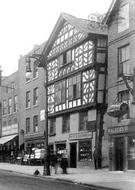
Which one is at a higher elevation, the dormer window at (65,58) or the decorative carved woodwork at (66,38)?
the decorative carved woodwork at (66,38)

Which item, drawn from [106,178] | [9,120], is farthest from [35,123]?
[106,178]

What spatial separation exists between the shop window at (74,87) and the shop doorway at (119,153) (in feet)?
22.0

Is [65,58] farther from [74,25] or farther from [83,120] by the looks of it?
[83,120]

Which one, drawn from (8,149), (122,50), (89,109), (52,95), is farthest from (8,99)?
(122,50)

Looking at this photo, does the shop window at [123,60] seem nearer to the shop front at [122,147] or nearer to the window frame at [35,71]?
the shop front at [122,147]

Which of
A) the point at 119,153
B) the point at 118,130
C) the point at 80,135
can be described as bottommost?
the point at 119,153

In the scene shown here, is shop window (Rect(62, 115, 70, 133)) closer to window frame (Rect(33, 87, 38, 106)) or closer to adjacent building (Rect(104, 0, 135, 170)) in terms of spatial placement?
adjacent building (Rect(104, 0, 135, 170))

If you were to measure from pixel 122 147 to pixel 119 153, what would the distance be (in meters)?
0.62

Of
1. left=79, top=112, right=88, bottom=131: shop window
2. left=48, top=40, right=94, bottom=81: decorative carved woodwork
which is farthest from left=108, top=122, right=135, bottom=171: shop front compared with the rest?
left=48, top=40, right=94, bottom=81: decorative carved woodwork

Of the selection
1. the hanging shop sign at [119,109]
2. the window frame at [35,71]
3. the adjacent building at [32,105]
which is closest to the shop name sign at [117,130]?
the hanging shop sign at [119,109]

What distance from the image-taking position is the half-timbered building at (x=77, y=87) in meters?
32.8

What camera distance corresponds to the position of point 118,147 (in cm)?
2927

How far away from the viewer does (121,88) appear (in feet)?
96.7

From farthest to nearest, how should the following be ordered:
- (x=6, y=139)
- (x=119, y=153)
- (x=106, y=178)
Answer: (x=6, y=139), (x=119, y=153), (x=106, y=178)
